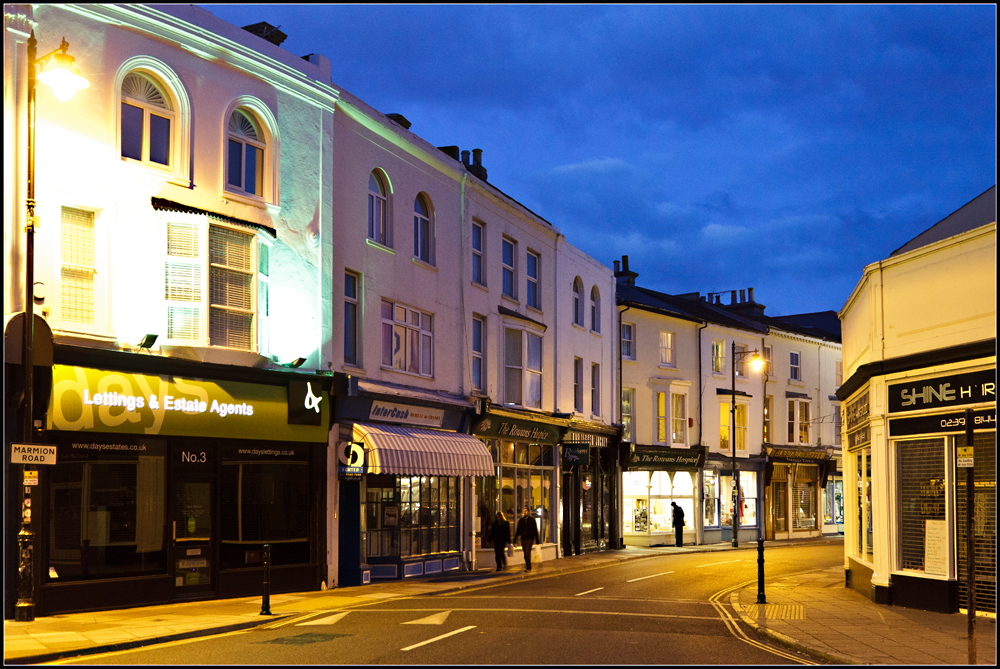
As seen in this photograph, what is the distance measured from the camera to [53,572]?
669 inches

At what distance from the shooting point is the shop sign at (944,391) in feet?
55.2

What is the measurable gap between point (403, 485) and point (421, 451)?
145 cm

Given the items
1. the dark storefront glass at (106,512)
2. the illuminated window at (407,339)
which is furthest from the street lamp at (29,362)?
the illuminated window at (407,339)

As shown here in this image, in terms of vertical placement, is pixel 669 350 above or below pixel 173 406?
above

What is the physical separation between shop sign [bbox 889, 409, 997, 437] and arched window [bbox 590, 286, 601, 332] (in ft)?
66.2

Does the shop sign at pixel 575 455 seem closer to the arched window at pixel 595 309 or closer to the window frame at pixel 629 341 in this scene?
the arched window at pixel 595 309

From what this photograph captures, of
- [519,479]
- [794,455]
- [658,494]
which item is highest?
[519,479]

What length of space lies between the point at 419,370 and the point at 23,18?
1290 cm

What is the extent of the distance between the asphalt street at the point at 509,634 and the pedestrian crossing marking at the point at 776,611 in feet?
1.63

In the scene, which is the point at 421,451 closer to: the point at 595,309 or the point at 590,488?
the point at 590,488

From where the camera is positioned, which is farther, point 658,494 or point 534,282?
point 658,494

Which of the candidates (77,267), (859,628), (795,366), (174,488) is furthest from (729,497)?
(77,267)

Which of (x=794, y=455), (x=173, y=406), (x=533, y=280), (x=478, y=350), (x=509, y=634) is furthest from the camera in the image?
(x=794, y=455)

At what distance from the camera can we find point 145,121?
19.1 meters
